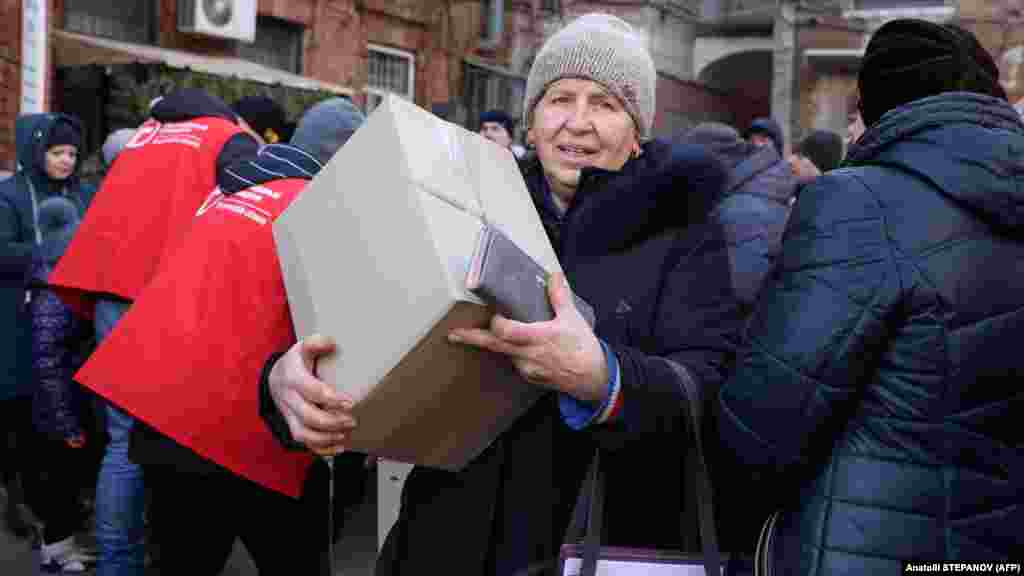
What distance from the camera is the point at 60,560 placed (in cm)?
468

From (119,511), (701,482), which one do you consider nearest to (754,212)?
(701,482)

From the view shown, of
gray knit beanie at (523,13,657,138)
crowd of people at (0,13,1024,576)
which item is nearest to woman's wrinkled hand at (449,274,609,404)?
crowd of people at (0,13,1024,576)

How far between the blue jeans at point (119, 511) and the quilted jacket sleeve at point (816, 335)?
7.97ft

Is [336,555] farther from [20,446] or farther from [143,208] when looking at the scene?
[143,208]

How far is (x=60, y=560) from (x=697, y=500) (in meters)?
3.89

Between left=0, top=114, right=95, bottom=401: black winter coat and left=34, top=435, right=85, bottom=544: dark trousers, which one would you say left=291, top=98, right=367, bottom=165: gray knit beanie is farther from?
left=34, top=435, right=85, bottom=544: dark trousers

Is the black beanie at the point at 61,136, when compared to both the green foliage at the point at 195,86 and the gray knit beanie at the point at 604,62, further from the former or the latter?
the green foliage at the point at 195,86

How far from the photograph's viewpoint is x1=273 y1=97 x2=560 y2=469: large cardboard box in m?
1.41

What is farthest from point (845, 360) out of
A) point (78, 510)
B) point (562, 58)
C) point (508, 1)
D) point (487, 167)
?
point (508, 1)

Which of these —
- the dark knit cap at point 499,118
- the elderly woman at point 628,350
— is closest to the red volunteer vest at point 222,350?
the elderly woman at point 628,350

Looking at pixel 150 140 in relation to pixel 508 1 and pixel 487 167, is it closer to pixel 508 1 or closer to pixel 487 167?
pixel 487 167

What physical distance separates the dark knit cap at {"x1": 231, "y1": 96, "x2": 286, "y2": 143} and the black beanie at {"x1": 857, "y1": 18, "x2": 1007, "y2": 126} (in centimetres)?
354

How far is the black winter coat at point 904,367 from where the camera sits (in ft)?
5.04

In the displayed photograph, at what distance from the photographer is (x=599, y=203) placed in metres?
1.80
